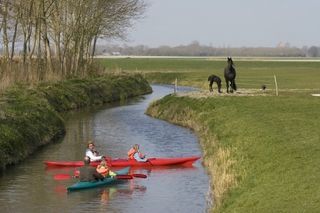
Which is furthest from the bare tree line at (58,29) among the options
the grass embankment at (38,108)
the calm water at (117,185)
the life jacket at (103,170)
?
the life jacket at (103,170)

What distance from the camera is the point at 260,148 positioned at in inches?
815

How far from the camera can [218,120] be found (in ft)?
100

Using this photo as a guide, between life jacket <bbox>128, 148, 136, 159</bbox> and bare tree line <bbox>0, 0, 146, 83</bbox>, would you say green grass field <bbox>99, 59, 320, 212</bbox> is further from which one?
bare tree line <bbox>0, 0, 146, 83</bbox>

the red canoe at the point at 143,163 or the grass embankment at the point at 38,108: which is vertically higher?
the grass embankment at the point at 38,108

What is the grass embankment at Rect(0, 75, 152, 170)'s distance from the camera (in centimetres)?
2492

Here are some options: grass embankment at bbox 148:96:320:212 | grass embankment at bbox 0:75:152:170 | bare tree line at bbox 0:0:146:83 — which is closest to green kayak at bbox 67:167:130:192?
grass embankment at bbox 148:96:320:212

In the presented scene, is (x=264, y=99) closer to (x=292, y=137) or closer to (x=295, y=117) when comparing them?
(x=295, y=117)

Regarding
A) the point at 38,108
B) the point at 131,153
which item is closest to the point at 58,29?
the point at 38,108

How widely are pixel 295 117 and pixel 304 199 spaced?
14.0 m

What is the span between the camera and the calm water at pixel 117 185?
1788 cm

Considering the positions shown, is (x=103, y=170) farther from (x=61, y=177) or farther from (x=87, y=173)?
(x=61, y=177)

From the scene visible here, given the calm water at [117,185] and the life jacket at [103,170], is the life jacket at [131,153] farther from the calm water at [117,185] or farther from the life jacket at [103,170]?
the life jacket at [103,170]

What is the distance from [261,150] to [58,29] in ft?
118

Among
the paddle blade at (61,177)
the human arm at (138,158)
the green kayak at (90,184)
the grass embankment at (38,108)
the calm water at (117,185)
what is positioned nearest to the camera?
the calm water at (117,185)
